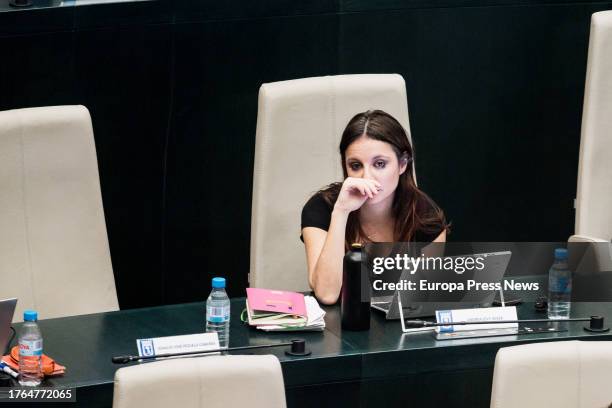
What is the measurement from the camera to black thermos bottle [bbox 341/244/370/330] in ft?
10.0

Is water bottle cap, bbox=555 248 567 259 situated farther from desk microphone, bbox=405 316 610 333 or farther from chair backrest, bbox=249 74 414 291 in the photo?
chair backrest, bbox=249 74 414 291

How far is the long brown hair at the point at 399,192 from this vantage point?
3447 mm

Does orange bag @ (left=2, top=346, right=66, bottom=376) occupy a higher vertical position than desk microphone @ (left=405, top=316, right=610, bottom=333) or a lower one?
lower

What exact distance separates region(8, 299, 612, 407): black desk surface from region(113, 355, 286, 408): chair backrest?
0.39 m

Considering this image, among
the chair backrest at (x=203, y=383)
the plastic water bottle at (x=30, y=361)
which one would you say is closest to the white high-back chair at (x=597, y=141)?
the chair backrest at (x=203, y=383)

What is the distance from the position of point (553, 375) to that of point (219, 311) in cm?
80

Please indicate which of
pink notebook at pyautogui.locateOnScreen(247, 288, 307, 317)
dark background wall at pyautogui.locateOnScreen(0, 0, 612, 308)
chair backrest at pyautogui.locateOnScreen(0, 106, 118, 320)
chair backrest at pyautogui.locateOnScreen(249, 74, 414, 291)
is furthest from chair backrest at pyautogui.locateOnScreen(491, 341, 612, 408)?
dark background wall at pyautogui.locateOnScreen(0, 0, 612, 308)

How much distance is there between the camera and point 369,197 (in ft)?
11.0

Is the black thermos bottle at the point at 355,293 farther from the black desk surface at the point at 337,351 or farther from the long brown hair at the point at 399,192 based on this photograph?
the long brown hair at the point at 399,192

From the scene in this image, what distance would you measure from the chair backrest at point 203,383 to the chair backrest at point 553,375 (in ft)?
1.53

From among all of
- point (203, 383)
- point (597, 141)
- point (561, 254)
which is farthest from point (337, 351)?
point (597, 141)

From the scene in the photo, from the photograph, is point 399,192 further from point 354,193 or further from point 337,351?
point 337,351

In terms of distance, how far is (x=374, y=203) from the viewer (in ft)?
11.3

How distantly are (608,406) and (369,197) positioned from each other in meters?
0.94
